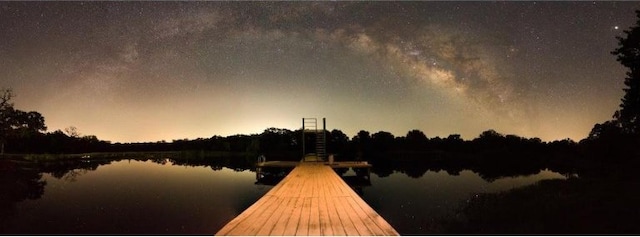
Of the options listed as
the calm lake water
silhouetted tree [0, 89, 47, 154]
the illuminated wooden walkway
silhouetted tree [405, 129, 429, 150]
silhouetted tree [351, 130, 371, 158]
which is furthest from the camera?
silhouetted tree [351, 130, 371, 158]

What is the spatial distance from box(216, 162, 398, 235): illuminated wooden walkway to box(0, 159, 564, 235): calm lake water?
359 centimetres

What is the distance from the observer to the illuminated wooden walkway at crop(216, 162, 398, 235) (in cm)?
518

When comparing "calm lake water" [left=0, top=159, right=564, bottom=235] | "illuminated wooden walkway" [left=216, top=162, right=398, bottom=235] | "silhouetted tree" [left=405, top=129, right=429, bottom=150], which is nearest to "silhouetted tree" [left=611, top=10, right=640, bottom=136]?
"calm lake water" [left=0, top=159, right=564, bottom=235]

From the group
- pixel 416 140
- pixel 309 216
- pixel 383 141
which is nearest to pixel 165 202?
pixel 309 216

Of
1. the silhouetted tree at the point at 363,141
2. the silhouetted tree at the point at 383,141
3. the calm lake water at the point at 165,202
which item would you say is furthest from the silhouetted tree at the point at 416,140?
the calm lake water at the point at 165,202

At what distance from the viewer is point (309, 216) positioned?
605cm

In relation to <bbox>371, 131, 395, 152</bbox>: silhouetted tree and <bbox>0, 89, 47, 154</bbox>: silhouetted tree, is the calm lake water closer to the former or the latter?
<bbox>0, 89, 47, 154</bbox>: silhouetted tree

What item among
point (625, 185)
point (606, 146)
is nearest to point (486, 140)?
point (606, 146)

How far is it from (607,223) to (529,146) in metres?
43.8

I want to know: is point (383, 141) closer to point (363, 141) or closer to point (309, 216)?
point (363, 141)

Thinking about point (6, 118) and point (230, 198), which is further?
point (6, 118)

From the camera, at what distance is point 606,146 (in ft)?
79.3

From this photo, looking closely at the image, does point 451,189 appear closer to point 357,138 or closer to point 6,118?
point 6,118

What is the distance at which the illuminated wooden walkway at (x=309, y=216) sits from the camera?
518 centimetres
